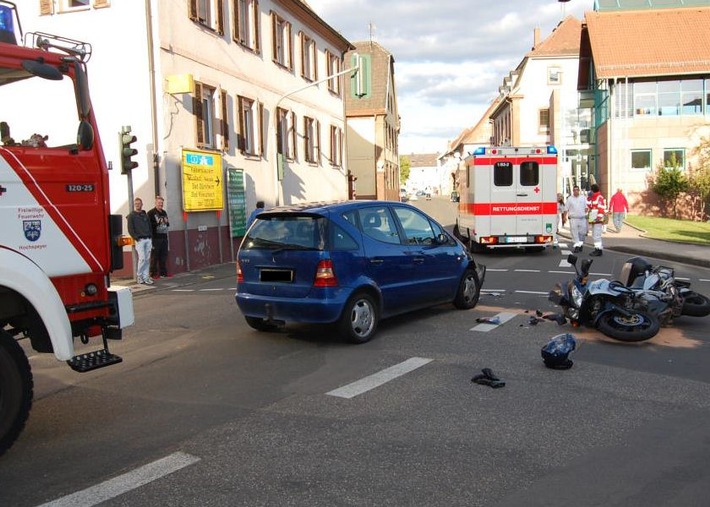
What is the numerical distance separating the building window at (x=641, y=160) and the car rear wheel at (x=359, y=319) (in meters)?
32.6

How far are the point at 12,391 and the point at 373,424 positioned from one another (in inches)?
98.9

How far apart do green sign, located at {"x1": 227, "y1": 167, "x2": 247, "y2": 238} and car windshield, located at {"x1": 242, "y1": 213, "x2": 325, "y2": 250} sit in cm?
1244

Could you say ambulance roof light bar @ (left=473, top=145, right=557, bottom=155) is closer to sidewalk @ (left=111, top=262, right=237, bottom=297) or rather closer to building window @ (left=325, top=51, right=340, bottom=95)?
sidewalk @ (left=111, top=262, right=237, bottom=297)

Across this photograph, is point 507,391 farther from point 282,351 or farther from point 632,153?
point 632,153

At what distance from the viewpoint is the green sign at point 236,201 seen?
20359 mm

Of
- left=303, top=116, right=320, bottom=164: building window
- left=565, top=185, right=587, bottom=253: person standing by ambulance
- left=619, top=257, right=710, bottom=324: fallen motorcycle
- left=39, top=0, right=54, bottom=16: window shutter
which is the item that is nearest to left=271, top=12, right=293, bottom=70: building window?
left=303, top=116, right=320, bottom=164: building window

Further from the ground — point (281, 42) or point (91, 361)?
point (281, 42)

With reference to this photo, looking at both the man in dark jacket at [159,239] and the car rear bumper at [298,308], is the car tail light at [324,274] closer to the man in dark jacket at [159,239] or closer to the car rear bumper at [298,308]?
the car rear bumper at [298,308]

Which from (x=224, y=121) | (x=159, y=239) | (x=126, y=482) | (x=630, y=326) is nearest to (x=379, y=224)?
(x=630, y=326)

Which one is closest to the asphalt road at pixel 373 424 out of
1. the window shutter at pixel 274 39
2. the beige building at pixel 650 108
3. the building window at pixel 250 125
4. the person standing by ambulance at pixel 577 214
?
the person standing by ambulance at pixel 577 214

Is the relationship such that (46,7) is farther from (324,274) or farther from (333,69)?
(333,69)

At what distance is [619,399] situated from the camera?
5551 mm

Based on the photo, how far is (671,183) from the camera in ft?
114

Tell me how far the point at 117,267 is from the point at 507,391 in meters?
3.46
